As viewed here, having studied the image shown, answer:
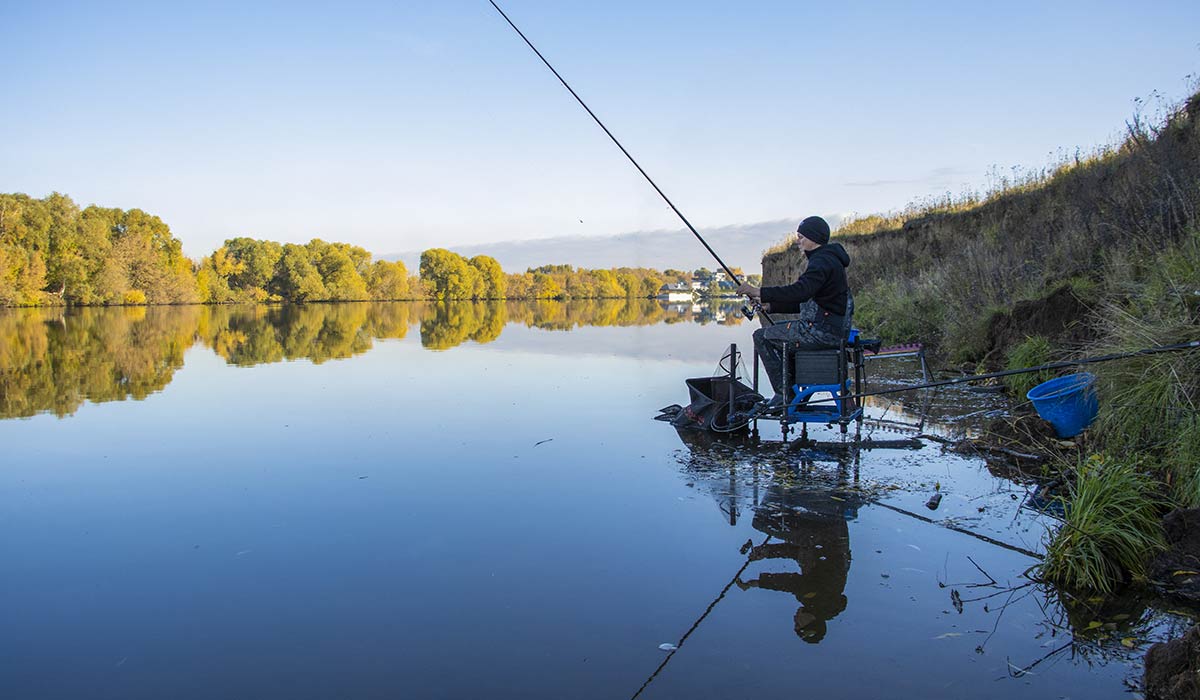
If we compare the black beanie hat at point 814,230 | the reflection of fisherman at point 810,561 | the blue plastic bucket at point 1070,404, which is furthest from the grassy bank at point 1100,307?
the black beanie hat at point 814,230

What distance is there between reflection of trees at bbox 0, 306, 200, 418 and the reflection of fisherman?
8.59 meters

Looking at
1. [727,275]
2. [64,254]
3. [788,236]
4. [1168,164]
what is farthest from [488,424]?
[64,254]

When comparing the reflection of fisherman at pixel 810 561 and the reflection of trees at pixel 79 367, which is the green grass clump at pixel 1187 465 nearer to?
the reflection of fisherman at pixel 810 561

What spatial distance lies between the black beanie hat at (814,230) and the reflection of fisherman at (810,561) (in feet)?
9.80

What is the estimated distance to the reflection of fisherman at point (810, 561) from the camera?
11.6ft

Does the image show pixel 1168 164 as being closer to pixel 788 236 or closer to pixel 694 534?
pixel 694 534

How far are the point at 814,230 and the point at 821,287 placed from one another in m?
0.63

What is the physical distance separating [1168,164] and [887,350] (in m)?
4.27

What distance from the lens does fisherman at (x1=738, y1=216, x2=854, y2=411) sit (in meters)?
6.59

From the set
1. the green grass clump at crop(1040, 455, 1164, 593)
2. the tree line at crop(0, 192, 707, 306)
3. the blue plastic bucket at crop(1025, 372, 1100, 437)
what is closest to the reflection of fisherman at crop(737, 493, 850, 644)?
the green grass clump at crop(1040, 455, 1164, 593)

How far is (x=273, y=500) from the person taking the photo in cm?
543

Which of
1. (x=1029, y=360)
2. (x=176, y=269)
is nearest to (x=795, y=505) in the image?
(x=1029, y=360)

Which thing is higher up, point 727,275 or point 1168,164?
point 1168,164

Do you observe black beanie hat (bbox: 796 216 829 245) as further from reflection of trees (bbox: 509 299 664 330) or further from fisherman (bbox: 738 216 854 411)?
reflection of trees (bbox: 509 299 664 330)
